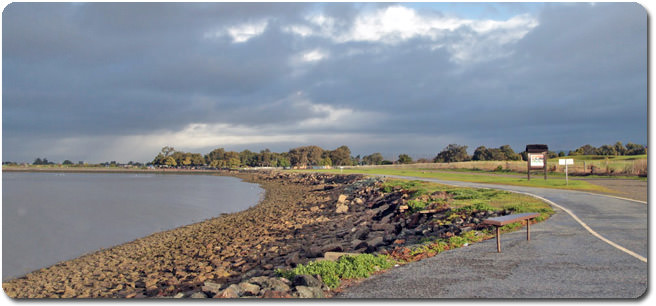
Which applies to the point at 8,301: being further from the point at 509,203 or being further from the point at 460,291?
the point at 509,203

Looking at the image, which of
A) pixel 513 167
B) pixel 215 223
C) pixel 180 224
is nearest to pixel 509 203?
pixel 215 223

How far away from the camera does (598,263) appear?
Result: 794 centimetres

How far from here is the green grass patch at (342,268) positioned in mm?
7775

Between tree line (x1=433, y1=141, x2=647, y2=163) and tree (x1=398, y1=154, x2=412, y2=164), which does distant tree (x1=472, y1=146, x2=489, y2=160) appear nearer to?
tree line (x1=433, y1=141, x2=647, y2=163)

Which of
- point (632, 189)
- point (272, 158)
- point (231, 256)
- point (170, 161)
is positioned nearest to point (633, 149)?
point (632, 189)

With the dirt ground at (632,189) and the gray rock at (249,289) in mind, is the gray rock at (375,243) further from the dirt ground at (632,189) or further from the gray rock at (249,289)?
the dirt ground at (632,189)

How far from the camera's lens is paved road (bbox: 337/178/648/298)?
6707mm

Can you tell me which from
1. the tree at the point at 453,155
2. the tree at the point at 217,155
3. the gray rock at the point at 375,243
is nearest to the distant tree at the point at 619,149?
the tree at the point at 453,155

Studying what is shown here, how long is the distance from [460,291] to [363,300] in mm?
1561

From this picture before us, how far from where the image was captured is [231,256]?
15.7 metres

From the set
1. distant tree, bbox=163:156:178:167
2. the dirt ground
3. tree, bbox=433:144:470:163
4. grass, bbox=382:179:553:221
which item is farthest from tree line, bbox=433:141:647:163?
distant tree, bbox=163:156:178:167

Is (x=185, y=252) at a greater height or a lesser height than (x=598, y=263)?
lesser

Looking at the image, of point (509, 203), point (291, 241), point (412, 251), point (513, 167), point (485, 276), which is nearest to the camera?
point (485, 276)

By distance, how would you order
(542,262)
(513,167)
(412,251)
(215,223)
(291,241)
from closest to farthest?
(542,262), (412,251), (291,241), (215,223), (513,167)
